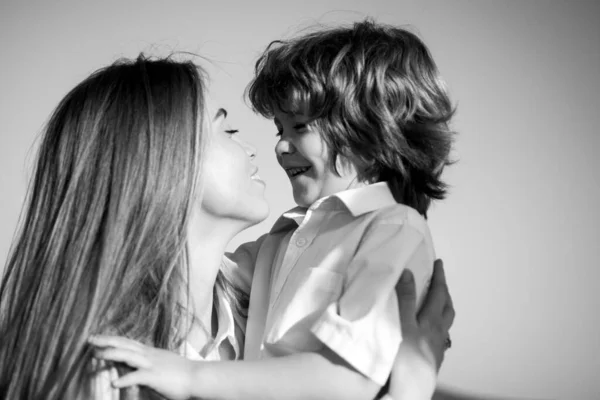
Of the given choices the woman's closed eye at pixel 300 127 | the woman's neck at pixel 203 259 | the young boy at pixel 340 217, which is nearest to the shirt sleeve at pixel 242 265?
the young boy at pixel 340 217

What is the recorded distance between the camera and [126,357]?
95 centimetres

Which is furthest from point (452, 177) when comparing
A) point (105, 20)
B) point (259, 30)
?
point (105, 20)

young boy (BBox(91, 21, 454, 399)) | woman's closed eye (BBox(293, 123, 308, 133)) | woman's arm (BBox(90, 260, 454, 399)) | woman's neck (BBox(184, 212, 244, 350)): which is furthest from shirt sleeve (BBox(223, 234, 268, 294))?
woman's arm (BBox(90, 260, 454, 399))

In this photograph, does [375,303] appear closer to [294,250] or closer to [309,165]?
[294,250]

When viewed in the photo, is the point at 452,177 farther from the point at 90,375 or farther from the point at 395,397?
the point at 90,375

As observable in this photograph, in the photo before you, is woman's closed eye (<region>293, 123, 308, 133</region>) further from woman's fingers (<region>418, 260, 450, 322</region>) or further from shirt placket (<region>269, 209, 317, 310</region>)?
woman's fingers (<region>418, 260, 450, 322</region>)

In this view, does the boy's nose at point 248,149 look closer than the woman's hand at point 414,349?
No

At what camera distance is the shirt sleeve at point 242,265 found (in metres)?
1.34

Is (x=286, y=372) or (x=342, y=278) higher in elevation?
(x=342, y=278)

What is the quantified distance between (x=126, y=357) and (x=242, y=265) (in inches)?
17.3

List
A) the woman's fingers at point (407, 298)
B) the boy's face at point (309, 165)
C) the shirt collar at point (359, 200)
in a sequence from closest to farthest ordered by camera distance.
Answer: the woman's fingers at point (407, 298)
the shirt collar at point (359, 200)
the boy's face at point (309, 165)

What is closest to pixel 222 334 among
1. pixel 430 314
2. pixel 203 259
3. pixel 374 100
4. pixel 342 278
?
pixel 203 259

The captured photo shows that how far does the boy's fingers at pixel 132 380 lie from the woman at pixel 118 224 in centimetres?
3

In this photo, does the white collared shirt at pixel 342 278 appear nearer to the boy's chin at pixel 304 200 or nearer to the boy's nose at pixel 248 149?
the boy's chin at pixel 304 200
